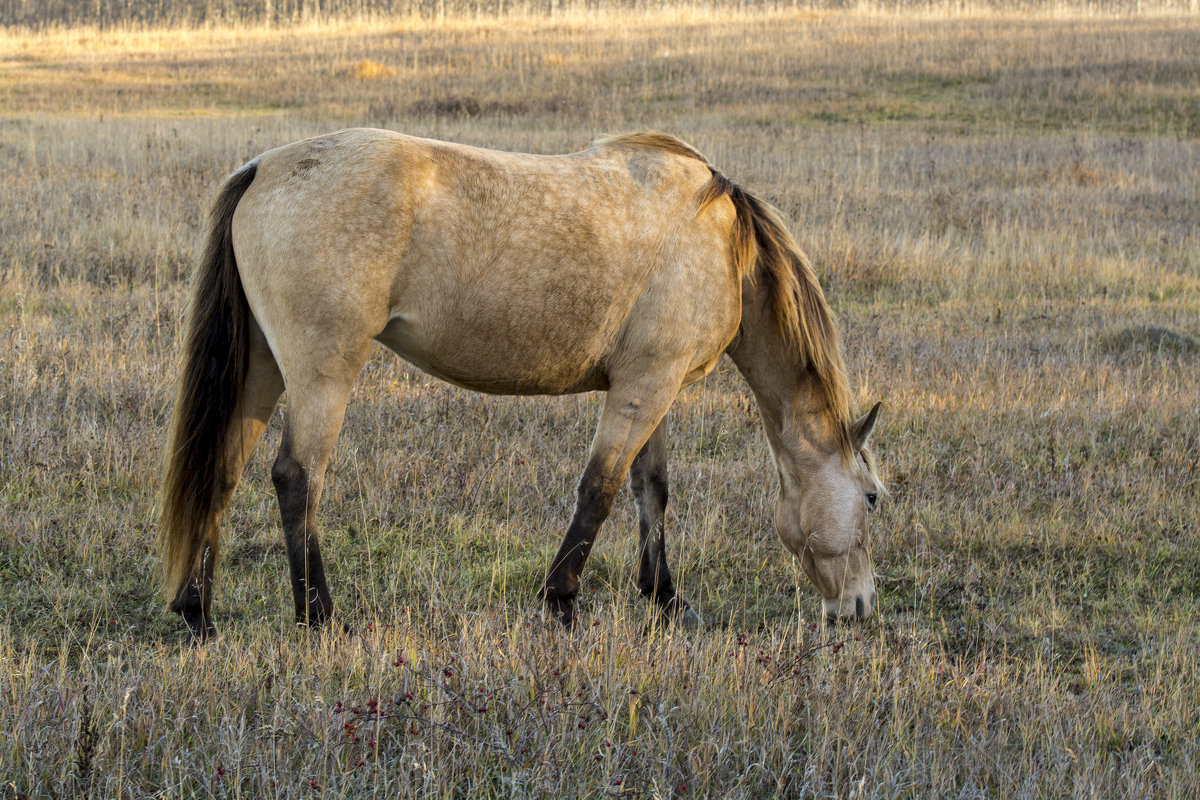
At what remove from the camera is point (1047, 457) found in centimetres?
562

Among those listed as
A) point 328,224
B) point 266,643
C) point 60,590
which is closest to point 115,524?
point 60,590

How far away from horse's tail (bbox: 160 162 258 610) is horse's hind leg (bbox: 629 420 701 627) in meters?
1.81

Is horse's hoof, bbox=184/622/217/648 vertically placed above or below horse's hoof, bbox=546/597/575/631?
below

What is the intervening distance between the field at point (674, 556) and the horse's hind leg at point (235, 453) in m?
0.18

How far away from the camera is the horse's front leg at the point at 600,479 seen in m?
3.73

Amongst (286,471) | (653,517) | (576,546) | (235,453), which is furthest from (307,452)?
(653,517)

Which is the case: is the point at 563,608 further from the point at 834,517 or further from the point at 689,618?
the point at 834,517

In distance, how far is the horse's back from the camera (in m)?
3.31

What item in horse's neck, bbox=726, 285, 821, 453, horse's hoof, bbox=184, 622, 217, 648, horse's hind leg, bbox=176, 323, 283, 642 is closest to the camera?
horse's hoof, bbox=184, 622, 217, 648

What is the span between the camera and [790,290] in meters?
3.91

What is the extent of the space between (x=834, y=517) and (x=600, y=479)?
3.34 feet

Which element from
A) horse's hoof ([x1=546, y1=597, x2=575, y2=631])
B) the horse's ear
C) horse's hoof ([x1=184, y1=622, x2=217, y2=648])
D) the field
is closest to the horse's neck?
the horse's ear

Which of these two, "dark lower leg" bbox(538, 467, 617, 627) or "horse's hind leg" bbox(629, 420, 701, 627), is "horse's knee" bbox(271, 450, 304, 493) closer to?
"dark lower leg" bbox(538, 467, 617, 627)

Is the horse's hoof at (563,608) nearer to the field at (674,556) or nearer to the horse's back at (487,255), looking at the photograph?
the field at (674,556)
